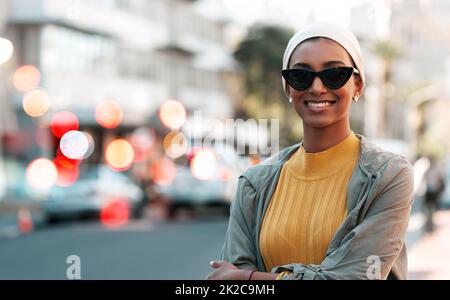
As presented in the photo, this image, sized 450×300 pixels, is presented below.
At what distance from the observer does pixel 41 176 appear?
95.8 ft

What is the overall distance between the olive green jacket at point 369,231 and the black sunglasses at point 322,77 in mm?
165

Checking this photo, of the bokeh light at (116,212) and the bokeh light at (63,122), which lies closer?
the bokeh light at (116,212)

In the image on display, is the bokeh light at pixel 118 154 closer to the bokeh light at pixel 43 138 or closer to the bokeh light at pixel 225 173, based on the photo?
the bokeh light at pixel 43 138

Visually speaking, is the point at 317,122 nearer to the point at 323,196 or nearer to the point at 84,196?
the point at 323,196

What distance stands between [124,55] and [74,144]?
9.33 m

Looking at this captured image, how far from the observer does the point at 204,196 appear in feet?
81.2

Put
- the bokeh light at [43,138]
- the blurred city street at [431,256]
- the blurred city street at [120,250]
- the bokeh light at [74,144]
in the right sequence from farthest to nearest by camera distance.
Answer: the bokeh light at [43,138], the bokeh light at [74,144], the blurred city street at [120,250], the blurred city street at [431,256]

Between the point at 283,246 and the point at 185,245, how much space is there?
15.6m

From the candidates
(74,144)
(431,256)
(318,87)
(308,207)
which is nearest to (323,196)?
(308,207)

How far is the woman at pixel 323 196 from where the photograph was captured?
256 centimetres

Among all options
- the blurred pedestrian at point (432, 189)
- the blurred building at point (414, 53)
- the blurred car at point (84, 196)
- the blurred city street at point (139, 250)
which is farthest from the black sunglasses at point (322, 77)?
the blurred building at point (414, 53)

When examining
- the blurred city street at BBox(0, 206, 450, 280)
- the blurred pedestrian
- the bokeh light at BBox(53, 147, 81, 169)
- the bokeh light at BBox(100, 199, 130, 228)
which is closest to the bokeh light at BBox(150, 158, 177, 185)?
the bokeh light at BBox(53, 147, 81, 169)
